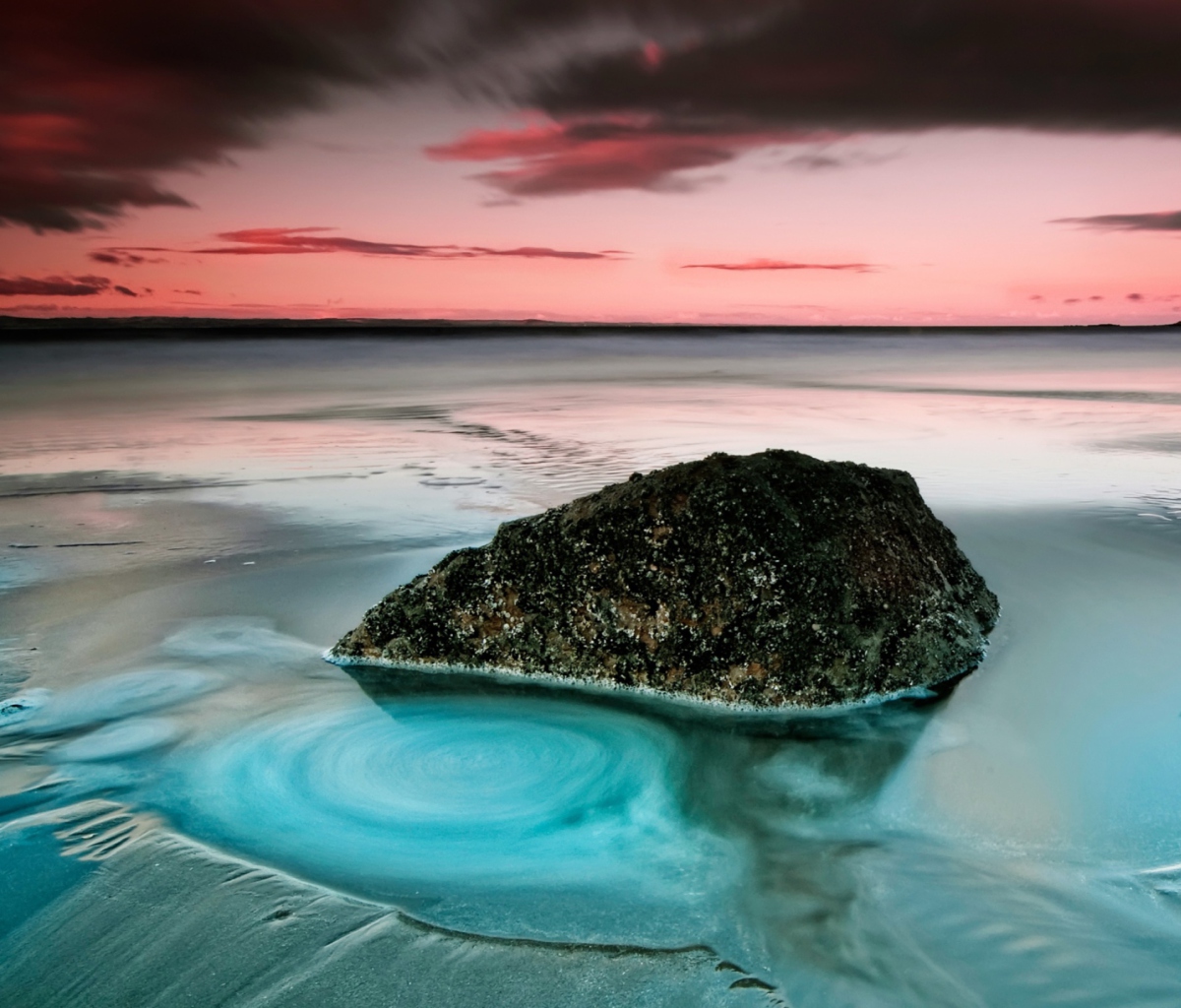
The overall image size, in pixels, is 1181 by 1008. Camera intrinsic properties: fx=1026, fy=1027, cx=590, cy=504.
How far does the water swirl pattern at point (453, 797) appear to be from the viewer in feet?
8.73

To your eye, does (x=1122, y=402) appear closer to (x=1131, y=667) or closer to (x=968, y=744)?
(x=1131, y=667)

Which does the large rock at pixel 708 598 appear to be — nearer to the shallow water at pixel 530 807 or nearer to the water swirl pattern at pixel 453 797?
the shallow water at pixel 530 807

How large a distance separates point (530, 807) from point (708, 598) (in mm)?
1152

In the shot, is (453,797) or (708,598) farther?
(708,598)

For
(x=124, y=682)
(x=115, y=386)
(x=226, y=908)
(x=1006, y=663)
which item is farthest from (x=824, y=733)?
(x=115, y=386)

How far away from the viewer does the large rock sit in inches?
148

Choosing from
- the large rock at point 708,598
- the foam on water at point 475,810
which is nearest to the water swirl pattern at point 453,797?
the foam on water at point 475,810

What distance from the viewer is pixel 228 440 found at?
12.0 meters

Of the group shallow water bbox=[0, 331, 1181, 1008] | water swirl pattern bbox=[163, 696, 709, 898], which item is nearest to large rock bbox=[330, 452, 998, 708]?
shallow water bbox=[0, 331, 1181, 1008]

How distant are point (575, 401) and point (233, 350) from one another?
2703cm

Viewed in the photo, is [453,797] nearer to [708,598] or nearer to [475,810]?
[475,810]

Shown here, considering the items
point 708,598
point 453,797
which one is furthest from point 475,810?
point 708,598

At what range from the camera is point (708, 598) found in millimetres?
3820

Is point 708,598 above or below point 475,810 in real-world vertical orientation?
above
